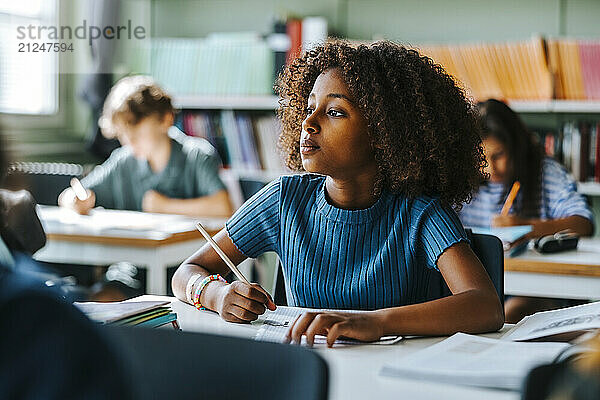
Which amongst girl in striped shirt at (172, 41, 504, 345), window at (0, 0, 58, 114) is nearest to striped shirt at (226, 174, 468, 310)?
girl in striped shirt at (172, 41, 504, 345)

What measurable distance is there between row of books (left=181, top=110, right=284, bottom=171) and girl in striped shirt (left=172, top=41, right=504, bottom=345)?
96.2 inches

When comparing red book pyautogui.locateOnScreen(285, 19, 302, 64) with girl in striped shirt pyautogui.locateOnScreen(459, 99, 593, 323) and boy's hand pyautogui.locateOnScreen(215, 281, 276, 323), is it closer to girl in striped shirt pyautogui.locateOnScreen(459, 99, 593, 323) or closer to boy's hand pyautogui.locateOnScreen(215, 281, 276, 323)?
girl in striped shirt pyautogui.locateOnScreen(459, 99, 593, 323)

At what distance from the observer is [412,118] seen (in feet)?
5.19

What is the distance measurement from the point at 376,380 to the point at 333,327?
0.17 meters

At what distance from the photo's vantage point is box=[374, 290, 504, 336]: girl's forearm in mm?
1303

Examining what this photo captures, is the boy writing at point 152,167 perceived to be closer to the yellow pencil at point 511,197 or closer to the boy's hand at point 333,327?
the yellow pencil at point 511,197

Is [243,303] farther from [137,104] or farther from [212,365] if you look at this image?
[137,104]

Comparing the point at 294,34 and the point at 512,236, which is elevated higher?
the point at 294,34

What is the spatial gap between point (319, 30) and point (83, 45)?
142cm

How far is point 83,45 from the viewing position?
4.58 meters

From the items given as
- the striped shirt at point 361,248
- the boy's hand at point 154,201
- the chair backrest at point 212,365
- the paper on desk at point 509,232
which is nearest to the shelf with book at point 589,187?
the paper on desk at point 509,232

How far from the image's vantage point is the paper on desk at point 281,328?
49.8 inches

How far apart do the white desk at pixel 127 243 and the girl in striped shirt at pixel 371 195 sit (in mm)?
1093

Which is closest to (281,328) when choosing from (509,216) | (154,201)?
(509,216)
